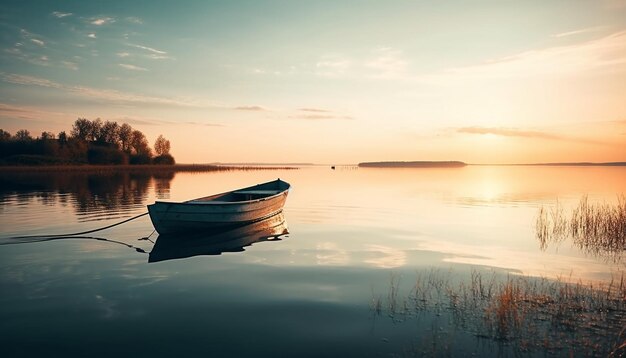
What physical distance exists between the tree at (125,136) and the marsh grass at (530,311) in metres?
119

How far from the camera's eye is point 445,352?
7133 millimetres

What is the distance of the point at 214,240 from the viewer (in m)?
18.0

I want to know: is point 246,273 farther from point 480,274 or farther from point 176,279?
point 480,274

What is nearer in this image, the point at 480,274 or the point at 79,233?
the point at 480,274

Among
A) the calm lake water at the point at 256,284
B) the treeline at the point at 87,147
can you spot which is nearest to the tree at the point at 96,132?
the treeline at the point at 87,147

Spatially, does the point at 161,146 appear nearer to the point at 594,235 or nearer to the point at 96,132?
the point at 96,132

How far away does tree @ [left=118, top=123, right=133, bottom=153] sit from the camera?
372ft

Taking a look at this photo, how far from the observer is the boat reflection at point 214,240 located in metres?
15.3

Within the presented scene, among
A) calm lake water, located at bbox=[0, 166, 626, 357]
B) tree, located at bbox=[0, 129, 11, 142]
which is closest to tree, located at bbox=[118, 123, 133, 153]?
tree, located at bbox=[0, 129, 11, 142]

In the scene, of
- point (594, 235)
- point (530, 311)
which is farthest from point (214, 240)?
point (594, 235)

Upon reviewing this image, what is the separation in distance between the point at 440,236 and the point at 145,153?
109426 mm

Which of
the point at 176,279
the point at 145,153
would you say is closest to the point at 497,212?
the point at 176,279

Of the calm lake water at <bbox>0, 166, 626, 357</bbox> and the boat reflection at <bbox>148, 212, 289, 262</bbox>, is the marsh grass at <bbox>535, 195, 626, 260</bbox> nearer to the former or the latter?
the calm lake water at <bbox>0, 166, 626, 357</bbox>

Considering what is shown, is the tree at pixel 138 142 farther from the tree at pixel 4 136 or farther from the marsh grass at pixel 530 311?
the marsh grass at pixel 530 311
